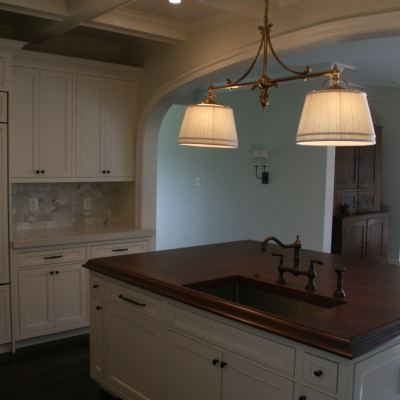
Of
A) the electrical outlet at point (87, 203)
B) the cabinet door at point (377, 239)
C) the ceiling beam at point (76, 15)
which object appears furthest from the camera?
the cabinet door at point (377, 239)

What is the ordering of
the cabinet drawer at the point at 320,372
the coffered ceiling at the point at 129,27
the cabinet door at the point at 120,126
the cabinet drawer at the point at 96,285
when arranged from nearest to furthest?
the cabinet drawer at the point at 320,372, the cabinet drawer at the point at 96,285, the coffered ceiling at the point at 129,27, the cabinet door at the point at 120,126

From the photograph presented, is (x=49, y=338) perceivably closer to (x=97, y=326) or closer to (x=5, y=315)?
(x=5, y=315)

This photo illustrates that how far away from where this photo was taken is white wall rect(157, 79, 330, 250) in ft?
18.9

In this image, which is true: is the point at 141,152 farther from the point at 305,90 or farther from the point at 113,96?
the point at 305,90

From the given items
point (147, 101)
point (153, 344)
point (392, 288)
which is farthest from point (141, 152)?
point (392, 288)

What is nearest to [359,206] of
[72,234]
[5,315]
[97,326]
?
[72,234]

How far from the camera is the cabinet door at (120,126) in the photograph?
15.1 feet

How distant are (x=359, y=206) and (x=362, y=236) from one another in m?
0.42

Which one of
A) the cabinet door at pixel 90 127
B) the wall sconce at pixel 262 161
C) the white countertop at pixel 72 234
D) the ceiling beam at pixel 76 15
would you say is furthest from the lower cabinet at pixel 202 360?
the wall sconce at pixel 262 161

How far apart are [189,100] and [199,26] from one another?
317 centimetres

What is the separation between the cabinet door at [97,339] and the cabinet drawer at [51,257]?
107cm

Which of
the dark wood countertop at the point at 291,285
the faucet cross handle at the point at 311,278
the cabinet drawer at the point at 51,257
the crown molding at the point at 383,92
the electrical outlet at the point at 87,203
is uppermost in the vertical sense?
the crown molding at the point at 383,92

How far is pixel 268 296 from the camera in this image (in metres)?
2.58

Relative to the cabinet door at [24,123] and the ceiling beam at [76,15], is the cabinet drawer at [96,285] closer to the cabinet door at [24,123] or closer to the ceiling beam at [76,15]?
the cabinet door at [24,123]
